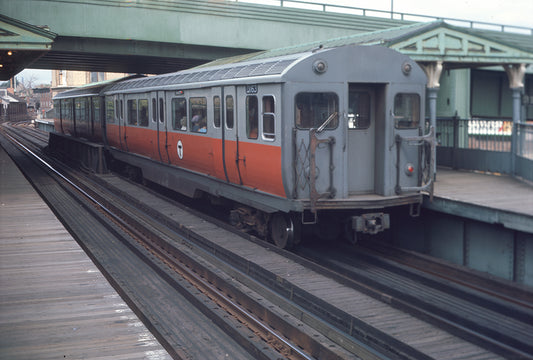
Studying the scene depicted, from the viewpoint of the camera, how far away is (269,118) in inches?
386

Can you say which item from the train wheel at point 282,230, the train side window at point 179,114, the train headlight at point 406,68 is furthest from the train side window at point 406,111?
the train side window at point 179,114

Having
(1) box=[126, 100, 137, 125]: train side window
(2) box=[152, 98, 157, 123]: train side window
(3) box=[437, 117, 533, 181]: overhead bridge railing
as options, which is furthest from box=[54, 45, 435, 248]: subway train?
(1) box=[126, 100, 137, 125]: train side window

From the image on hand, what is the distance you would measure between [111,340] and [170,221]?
7980 mm

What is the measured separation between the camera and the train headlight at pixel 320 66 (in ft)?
31.1

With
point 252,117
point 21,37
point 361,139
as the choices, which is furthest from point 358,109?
point 21,37

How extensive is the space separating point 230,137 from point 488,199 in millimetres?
4734

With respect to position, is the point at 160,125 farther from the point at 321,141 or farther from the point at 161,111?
the point at 321,141

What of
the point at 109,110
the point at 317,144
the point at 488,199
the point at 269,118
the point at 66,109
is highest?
the point at 66,109

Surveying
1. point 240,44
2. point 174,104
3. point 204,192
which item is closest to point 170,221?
point 204,192

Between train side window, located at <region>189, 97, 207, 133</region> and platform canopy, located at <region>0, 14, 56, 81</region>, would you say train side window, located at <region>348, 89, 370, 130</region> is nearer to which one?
train side window, located at <region>189, 97, 207, 133</region>

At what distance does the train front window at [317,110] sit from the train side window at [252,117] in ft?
3.22

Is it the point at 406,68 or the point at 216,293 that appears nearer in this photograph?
the point at 216,293

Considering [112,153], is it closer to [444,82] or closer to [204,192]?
[204,192]

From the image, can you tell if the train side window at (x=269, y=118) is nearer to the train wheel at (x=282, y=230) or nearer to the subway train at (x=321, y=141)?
the subway train at (x=321, y=141)
